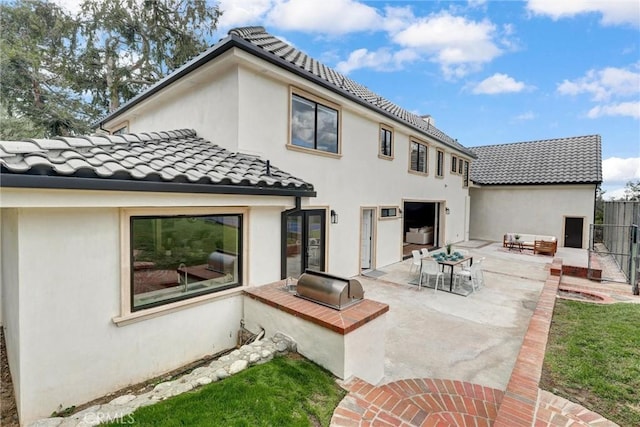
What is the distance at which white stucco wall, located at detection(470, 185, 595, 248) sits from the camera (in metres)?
18.8

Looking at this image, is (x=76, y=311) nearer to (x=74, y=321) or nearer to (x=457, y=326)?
(x=74, y=321)

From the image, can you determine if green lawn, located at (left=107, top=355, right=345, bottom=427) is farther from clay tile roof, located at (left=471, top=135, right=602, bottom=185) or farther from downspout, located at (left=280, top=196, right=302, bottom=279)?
clay tile roof, located at (left=471, top=135, right=602, bottom=185)

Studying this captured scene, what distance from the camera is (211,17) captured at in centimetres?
1964

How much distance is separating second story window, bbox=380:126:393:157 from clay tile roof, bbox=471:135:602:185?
12.7 metres

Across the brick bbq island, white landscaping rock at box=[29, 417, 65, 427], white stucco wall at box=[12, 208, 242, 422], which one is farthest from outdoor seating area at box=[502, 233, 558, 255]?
white landscaping rock at box=[29, 417, 65, 427]

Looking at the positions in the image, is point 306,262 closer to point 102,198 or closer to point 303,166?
point 303,166

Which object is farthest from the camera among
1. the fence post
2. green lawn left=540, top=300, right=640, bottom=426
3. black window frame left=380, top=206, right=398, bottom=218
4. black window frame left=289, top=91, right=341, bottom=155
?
black window frame left=380, top=206, right=398, bottom=218

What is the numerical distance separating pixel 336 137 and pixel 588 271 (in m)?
11.7

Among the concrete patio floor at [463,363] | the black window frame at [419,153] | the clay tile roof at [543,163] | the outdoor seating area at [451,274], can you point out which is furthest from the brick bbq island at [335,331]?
the clay tile roof at [543,163]

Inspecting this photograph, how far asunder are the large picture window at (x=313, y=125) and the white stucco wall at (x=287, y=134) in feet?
0.93

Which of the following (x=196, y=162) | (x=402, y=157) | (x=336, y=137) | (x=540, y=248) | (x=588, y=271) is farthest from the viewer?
(x=540, y=248)

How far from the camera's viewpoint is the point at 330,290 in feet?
16.5

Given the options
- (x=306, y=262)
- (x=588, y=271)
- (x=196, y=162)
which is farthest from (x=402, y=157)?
(x=196, y=162)

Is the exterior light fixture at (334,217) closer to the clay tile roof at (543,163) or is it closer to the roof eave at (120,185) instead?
the roof eave at (120,185)
